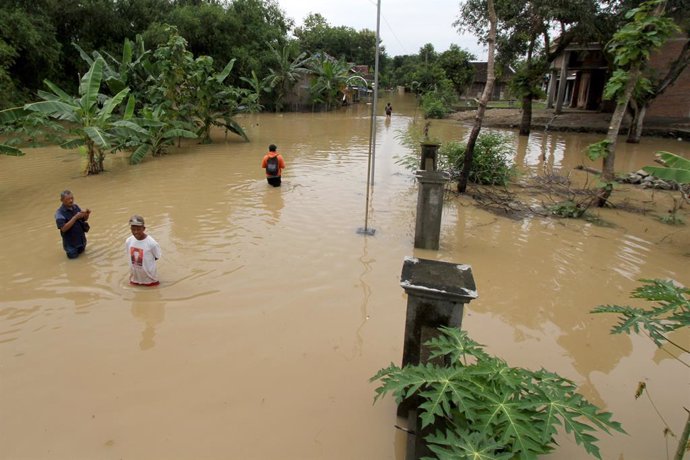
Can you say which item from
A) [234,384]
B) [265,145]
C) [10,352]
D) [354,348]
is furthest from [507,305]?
[265,145]

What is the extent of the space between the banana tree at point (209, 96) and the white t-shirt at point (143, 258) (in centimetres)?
1126

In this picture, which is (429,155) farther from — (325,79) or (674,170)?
(325,79)

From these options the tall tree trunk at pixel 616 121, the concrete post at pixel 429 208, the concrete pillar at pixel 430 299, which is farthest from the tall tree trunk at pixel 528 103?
the concrete pillar at pixel 430 299

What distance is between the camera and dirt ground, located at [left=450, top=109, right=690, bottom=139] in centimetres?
2114

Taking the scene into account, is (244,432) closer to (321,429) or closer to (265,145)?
(321,429)

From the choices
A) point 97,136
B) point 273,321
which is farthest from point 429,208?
point 97,136

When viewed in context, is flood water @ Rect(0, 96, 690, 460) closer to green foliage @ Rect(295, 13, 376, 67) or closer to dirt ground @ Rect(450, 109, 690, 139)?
dirt ground @ Rect(450, 109, 690, 139)

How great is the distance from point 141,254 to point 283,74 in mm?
28519

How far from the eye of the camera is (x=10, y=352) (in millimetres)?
4246

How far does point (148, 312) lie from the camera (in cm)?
500

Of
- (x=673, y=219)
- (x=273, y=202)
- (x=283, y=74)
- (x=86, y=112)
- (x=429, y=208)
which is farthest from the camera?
(x=283, y=74)

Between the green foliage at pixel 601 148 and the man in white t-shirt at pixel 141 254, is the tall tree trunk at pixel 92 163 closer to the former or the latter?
the man in white t-shirt at pixel 141 254

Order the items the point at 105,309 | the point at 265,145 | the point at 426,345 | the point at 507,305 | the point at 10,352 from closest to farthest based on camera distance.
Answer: the point at 426,345
the point at 10,352
the point at 105,309
the point at 507,305
the point at 265,145

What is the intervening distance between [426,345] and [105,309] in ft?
12.9
